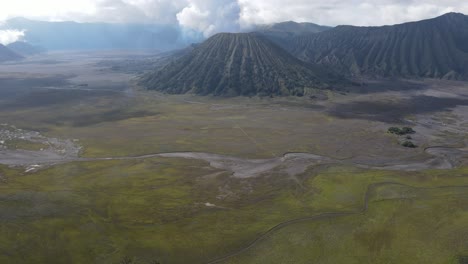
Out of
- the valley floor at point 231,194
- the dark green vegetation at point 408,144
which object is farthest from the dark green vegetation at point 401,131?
the dark green vegetation at point 408,144

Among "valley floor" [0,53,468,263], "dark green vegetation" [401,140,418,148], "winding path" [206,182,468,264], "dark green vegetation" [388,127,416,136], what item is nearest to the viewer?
"winding path" [206,182,468,264]

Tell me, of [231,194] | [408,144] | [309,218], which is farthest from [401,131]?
[231,194]

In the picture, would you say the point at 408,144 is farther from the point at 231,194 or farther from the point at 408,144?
the point at 231,194

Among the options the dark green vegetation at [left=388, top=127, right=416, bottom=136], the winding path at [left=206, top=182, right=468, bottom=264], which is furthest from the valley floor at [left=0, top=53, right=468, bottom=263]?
the dark green vegetation at [left=388, top=127, right=416, bottom=136]

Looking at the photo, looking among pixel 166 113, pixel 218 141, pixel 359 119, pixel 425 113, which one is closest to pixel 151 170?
pixel 218 141

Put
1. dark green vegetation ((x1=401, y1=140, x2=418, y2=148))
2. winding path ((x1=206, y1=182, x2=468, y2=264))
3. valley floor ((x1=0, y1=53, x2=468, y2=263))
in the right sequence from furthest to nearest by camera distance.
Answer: dark green vegetation ((x1=401, y1=140, x2=418, y2=148)) → valley floor ((x1=0, y1=53, x2=468, y2=263)) → winding path ((x1=206, y1=182, x2=468, y2=264))

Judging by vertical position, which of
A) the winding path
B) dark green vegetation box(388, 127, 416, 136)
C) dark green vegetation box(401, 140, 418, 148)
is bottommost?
the winding path

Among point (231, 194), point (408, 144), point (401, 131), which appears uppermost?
point (401, 131)

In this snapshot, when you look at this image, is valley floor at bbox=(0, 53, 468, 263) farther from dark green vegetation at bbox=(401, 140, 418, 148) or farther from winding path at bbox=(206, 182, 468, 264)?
dark green vegetation at bbox=(401, 140, 418, 148)
